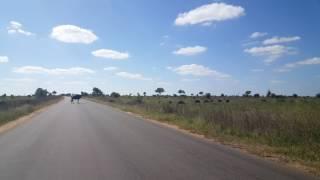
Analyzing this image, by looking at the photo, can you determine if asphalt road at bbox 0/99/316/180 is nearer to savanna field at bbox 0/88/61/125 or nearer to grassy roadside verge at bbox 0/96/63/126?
grassy roadside verge at bbox 0/96/63/126

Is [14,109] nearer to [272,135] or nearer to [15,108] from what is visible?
[15,108]

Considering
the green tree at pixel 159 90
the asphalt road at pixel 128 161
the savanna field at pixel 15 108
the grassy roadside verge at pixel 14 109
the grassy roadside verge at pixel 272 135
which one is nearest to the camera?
the asphalt road at pixel 128 161

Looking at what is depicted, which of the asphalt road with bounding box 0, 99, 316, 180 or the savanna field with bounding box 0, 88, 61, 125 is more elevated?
the savanna field with bounding box 0, 88, 61, 125

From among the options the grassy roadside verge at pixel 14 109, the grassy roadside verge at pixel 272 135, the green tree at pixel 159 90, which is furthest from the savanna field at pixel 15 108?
the green tree at pixel 159 90

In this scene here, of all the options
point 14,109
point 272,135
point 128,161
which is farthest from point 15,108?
point 128,161

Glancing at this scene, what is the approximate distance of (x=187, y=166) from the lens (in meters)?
11.3

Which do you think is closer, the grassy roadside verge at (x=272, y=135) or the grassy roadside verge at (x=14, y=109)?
the grassy roadside verge at (x=272, y=135)

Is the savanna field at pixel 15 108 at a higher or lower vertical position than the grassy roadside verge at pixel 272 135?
higher

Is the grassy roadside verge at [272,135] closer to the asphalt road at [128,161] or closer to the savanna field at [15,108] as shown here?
the asphalt road at [128,161]

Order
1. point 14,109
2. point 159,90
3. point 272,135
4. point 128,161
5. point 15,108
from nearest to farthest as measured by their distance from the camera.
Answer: point 128,161 < point 272,135 < point 14,109 < point 15,108 < point 159,90

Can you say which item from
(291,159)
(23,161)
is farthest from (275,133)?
(23,161)

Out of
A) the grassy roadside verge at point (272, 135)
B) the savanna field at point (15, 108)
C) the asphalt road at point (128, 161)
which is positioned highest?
the savanna field at point (15, 108)

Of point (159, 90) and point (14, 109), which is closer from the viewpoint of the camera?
point (14, 109)

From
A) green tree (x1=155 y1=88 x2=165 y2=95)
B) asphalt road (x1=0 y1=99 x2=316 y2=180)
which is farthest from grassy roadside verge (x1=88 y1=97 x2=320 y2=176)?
green tree (x1=155 y1=88 x2=165 y2=95)
